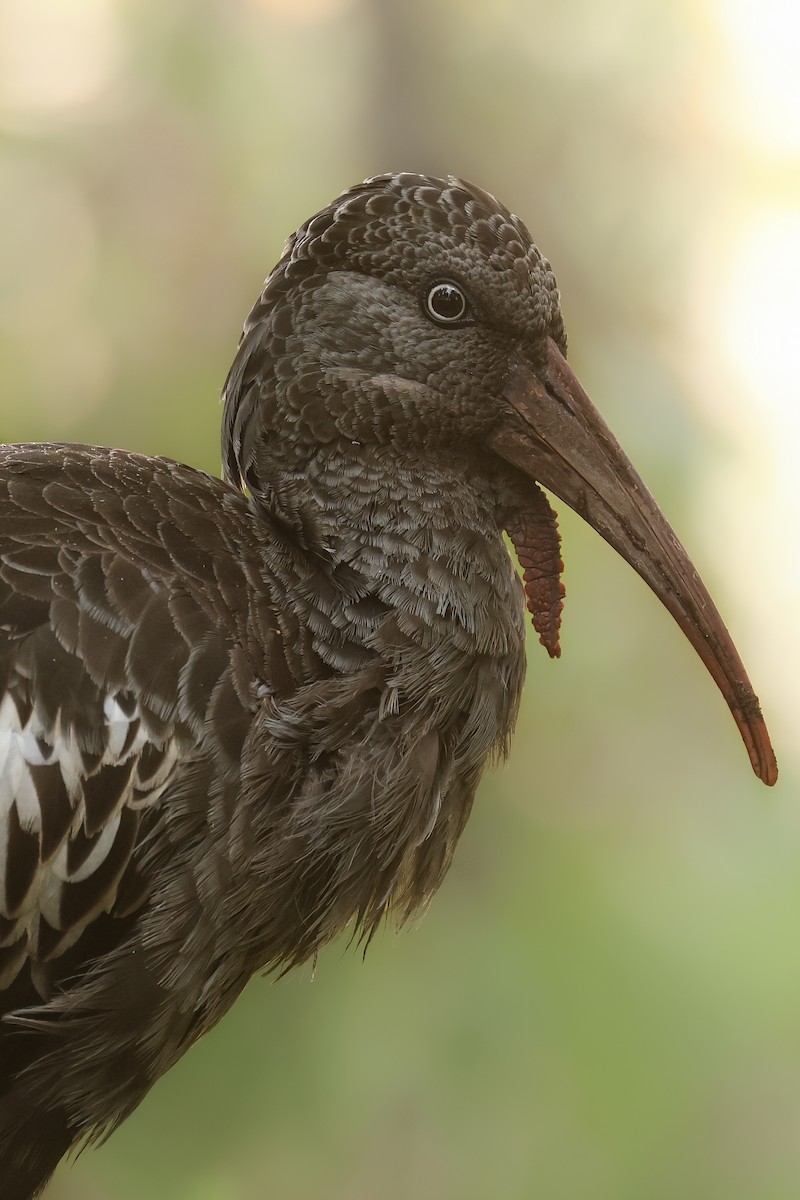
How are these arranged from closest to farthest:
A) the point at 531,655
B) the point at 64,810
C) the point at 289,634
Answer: the point at 64,810 < the point at 289,634 < the point at 531,655

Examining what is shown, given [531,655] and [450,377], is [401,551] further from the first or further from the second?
[531,655]

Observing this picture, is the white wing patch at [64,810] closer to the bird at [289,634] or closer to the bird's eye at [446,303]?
the bird at [289,634]

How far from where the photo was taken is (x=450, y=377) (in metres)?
1.38

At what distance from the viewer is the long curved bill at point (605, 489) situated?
4.67 feet

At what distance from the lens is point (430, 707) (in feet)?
4.47

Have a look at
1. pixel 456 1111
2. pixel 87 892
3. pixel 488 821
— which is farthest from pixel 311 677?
pixel 456 1111

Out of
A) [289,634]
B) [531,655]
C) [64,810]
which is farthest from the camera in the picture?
[531,655]

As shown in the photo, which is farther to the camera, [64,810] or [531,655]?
[531,655]

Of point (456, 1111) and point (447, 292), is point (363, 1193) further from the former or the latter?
point (447, 292)

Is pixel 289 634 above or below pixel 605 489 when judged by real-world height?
below

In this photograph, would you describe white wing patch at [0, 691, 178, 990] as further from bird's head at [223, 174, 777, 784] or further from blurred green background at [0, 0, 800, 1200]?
blurred green background at [0, 0, 800, 1200]

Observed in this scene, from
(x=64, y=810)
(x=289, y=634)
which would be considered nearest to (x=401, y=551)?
(x=289, y=634)

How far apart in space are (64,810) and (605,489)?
66 cm

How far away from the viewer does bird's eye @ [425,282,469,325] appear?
1.38 metres
